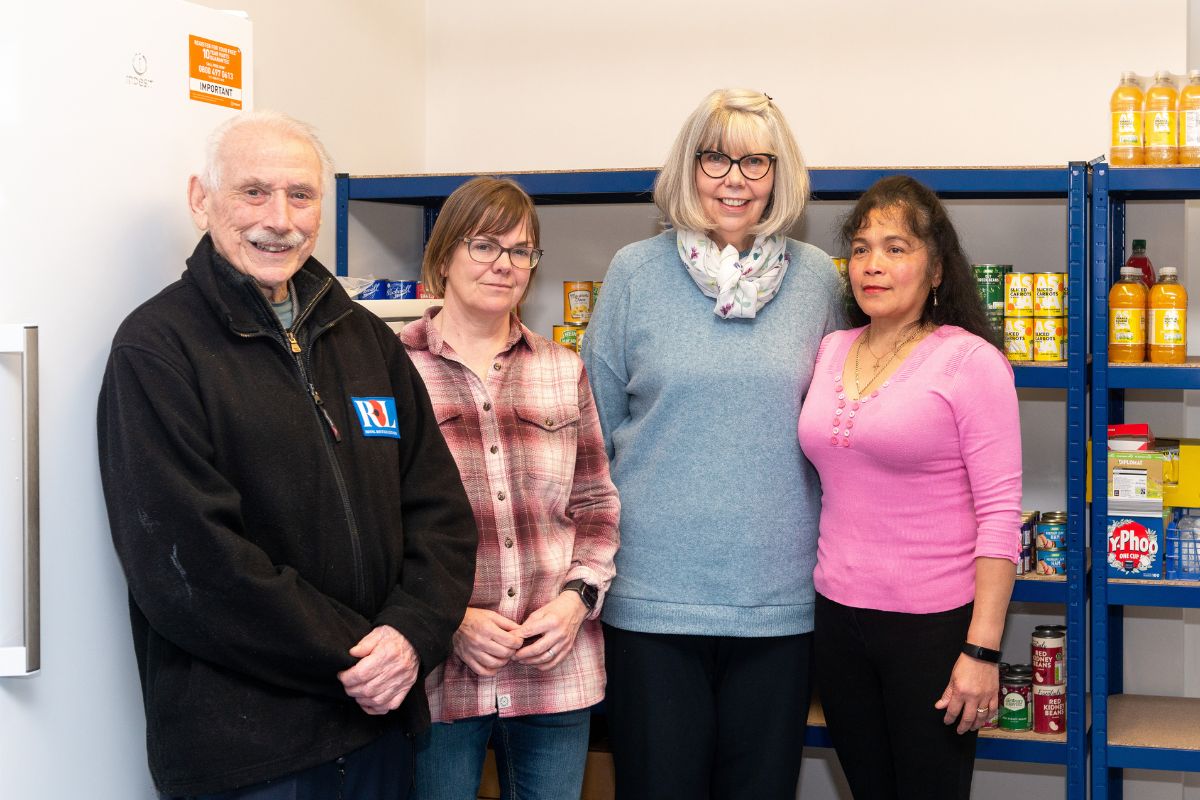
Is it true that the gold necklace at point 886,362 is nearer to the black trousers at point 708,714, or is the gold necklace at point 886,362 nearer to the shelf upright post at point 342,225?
the black trousers at point 708,714

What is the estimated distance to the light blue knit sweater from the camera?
2162 millimetres

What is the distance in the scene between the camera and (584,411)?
2.19 metres

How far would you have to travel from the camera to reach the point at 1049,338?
9.28 ft

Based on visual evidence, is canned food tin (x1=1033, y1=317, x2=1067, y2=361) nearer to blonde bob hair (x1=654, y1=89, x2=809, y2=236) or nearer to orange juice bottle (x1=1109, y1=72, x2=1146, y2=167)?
orange juice bottle (x1=1109, y1=72, x2=1146, y2=167)

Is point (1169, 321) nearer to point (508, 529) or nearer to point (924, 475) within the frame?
point (924, 475)

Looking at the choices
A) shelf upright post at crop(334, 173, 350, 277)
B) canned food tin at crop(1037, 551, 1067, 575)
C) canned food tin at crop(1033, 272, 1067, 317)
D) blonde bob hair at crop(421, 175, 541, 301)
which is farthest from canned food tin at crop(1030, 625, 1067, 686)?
shelf upright post at crop(334, 173, 350, 277)

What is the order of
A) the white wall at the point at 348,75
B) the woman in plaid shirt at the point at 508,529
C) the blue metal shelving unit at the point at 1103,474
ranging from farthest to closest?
the white wall at the point at 348,75, the blue metal shelving unit at the point at 1103,474, the woman in plaid shirt at the point at 508,529

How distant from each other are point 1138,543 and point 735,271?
1.31m

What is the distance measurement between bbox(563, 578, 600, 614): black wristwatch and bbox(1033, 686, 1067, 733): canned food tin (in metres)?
1.36

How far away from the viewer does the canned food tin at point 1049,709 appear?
2.88 metres

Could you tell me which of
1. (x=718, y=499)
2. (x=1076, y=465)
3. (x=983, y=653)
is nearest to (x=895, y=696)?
(x=983, y=653)

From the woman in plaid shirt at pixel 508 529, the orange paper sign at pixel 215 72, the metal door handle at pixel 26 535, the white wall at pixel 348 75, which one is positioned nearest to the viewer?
the metal door handle at pixel 26 535

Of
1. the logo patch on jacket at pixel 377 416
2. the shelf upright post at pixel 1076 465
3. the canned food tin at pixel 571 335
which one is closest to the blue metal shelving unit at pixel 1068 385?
the shelf upright post at pixel 1076 465

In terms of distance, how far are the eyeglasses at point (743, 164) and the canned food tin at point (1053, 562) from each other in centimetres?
127
